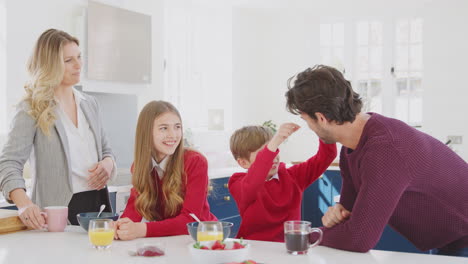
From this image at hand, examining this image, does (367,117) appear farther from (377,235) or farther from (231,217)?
(231,217)

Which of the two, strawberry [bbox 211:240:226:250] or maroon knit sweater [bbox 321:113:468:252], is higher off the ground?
maroon knit sweater [bbox 321:113:468:252]

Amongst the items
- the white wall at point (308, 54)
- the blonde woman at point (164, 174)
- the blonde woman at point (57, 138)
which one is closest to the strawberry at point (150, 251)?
the blonde woman at point (164, 174)

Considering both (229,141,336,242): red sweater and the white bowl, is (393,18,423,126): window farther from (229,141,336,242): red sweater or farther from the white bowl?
the white bowl

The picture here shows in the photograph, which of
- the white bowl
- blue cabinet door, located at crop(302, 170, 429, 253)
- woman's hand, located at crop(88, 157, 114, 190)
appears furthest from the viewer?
blue cabinet door, located at crop(302, 170, 429, 253)

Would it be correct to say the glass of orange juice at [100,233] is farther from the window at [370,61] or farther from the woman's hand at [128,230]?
the window at [370,61]

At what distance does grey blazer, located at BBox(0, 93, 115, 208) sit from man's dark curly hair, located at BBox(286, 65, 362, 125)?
3.69 feet

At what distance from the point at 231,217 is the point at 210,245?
3430 mm

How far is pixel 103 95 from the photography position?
4.55 meters

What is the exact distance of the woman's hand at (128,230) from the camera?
1.96m

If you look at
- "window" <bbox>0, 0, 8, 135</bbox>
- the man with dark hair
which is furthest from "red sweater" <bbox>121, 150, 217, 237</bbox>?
"window" <bbox>0, 0, 8, 135</bbox>

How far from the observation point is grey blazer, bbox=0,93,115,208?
7.66 ft


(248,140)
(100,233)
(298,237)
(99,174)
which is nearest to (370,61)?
(248,140)

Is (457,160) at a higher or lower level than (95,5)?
lower

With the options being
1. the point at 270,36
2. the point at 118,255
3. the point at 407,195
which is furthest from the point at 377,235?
the point at 270,36
